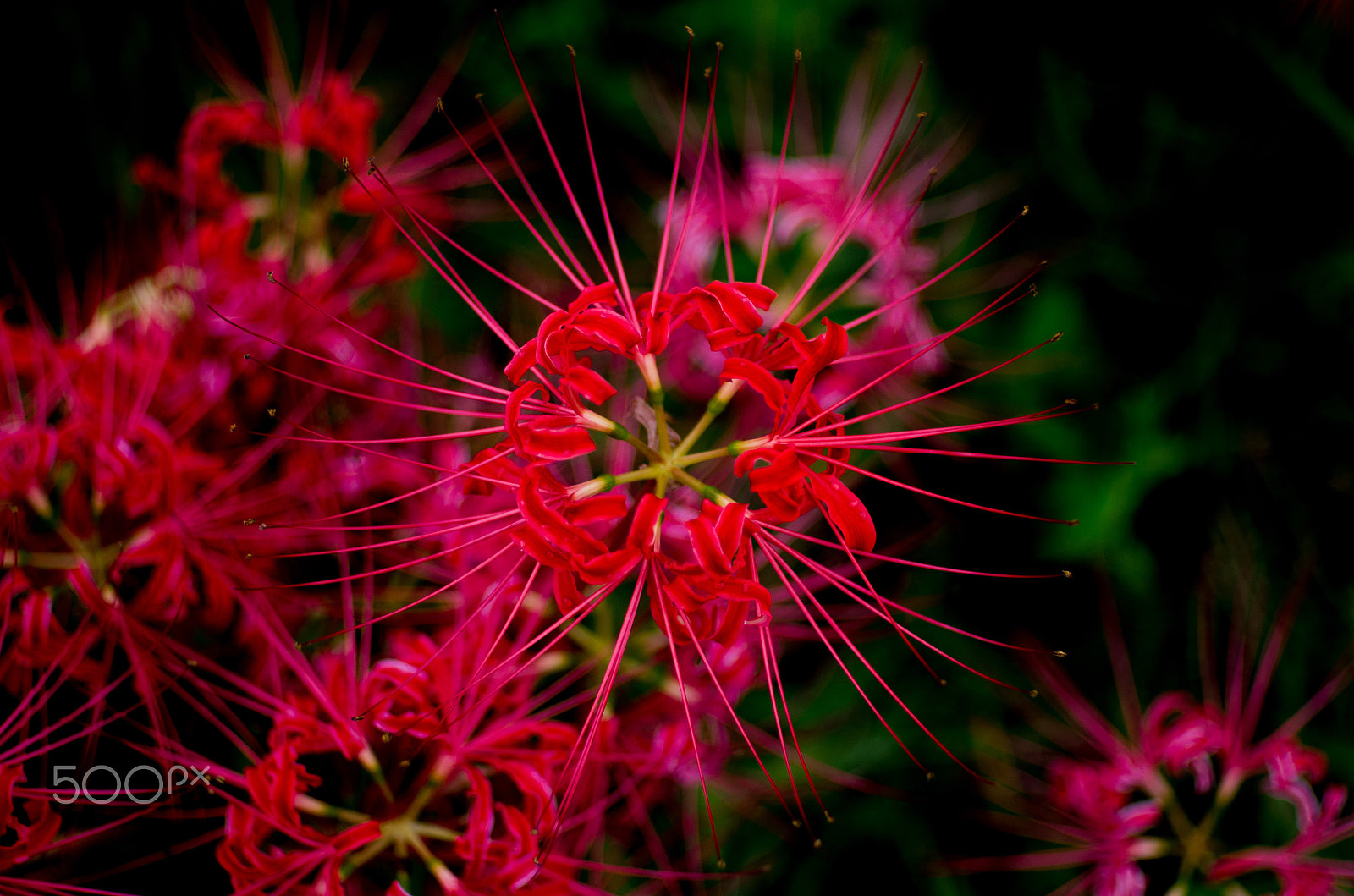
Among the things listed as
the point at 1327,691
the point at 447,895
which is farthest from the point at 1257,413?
the point at 447,895

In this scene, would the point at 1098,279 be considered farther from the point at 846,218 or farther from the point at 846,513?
the point at 846,513

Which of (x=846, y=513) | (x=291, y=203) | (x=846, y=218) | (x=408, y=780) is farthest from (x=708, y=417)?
(x=291, y=203)

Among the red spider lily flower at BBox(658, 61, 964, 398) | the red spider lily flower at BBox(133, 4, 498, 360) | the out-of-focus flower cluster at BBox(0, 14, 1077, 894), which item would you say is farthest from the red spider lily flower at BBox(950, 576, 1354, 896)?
the red spider lily flower at BBox(133, 4, 498, 360)

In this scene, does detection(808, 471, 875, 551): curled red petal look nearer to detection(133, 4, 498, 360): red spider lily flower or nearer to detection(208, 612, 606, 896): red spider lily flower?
detection(208, 612, 606, 896): red spider lily flower

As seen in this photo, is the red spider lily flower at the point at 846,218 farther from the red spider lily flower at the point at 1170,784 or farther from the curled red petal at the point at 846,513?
the red spider lily flower at the point at 1170,784

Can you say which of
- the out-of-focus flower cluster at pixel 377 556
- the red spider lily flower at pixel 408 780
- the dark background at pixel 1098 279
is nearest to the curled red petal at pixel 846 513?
the out-of-focus flower cluster at pixel 377 556

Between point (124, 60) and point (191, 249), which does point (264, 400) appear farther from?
point (124, 60)
